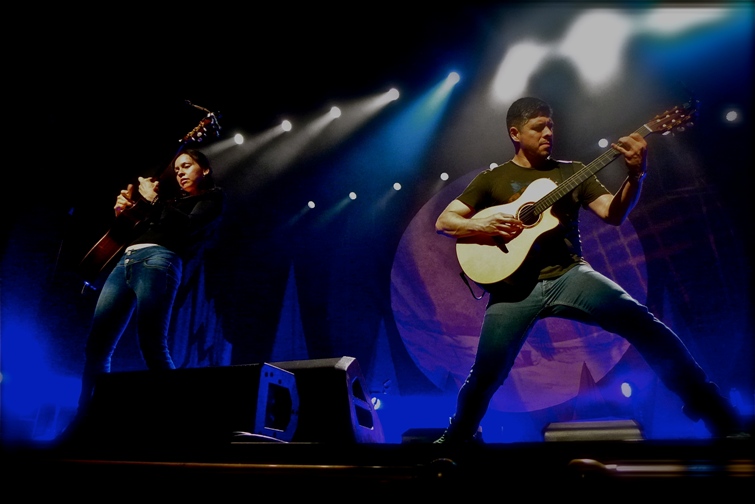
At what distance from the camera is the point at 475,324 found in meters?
5.52

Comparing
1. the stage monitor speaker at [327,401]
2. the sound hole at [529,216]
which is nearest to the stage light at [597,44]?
the sound hole at [529,216]

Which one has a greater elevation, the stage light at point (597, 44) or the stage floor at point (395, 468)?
the stage light at point (597, 44)

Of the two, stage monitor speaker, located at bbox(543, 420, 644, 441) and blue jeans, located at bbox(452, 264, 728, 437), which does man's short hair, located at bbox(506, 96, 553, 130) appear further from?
stage monitor speaker, located at bbox(543, 420, 644, 441)

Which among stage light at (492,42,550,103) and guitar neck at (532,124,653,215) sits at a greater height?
stage light at (492,42,550,103)

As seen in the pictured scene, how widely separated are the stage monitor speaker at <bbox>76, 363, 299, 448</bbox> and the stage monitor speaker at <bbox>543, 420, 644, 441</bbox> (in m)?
1.97

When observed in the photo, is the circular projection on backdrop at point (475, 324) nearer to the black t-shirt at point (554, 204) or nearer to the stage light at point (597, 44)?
the black t-shirt at point (554, 204)

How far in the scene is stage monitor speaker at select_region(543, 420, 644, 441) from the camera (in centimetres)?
308

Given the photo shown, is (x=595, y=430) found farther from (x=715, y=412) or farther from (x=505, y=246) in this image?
(x=505, y=246)

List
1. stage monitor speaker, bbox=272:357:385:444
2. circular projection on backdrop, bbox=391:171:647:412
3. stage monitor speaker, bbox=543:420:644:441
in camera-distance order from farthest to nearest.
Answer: circular projection on backdrop, bbox=391:171:647:412 < stage monitor speaker, bbox=543:420:644:441 < stage monitor speaker, bbox=272:357:385:444

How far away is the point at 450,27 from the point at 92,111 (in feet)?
15.6

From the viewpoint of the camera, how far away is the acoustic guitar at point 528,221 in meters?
2.85

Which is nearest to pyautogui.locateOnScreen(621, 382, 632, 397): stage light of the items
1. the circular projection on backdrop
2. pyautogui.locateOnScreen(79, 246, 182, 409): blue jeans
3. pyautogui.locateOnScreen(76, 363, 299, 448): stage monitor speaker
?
the circular projection on backdrop

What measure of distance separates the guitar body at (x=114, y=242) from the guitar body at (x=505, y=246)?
256cm

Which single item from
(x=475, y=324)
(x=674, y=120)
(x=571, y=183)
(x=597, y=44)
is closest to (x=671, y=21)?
(x=597, y=44)
